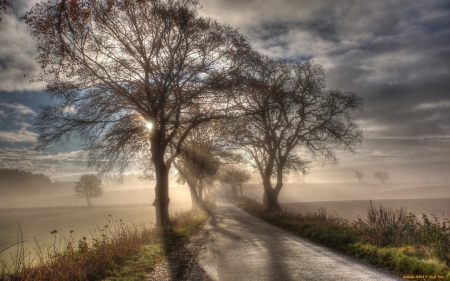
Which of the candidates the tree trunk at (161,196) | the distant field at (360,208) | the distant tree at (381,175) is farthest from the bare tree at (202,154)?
the distant tree at (381,175)

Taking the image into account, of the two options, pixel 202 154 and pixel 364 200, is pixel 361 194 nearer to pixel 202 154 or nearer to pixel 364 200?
pixel 364 200

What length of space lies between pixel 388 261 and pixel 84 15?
13987 mm

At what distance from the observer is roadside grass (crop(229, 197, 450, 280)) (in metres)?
6.54

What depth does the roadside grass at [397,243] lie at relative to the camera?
654 cm

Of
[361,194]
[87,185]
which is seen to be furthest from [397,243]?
[361,194]

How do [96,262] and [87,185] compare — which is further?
[87,185]

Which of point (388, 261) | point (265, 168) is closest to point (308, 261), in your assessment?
point (388, 261)

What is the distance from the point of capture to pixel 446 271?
19.7 ft

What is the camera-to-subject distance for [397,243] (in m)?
8.77

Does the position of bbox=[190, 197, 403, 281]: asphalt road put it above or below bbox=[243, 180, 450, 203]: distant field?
above

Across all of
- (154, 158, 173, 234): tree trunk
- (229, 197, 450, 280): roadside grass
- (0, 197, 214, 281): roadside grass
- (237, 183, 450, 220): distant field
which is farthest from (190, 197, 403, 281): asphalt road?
(237, 183, 450, 220): distant field

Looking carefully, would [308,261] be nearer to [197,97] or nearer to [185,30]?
[197,97]

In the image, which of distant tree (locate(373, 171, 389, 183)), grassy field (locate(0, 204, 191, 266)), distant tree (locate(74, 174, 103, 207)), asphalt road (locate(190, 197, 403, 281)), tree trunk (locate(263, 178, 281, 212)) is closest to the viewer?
asphalt road (locate(190, 197, 403, 281))

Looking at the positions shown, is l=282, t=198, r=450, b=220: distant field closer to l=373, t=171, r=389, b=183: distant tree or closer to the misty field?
the misty field
